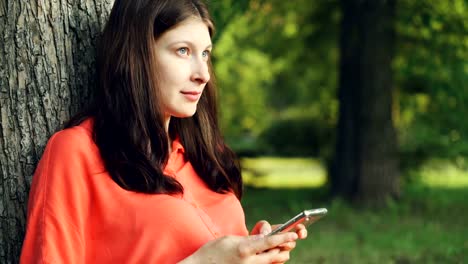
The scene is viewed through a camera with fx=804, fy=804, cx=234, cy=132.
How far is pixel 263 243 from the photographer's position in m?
2.26

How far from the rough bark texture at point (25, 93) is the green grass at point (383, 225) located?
4.67 metres

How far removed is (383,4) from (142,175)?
8.92m

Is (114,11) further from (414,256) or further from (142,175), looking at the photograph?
(414,256)

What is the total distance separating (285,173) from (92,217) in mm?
20337

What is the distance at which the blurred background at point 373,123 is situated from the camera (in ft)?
28.7

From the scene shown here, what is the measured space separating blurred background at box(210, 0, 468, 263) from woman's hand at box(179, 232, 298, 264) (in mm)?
4376

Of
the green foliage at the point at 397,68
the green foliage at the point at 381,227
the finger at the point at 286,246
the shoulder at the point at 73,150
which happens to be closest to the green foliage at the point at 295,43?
the green foliage at the point at 397,68

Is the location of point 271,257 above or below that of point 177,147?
below

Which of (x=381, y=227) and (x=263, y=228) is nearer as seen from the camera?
(x=263, y=228)

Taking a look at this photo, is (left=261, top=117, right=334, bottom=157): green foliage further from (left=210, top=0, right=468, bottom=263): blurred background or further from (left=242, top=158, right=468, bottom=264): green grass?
(left=242, top=158, right=468, bottom=264): green grass

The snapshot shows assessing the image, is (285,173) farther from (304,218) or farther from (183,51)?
(304,218)

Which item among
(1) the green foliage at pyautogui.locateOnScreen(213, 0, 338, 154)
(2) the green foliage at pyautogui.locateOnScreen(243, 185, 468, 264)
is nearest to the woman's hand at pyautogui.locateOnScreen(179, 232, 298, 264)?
(2) the green foliage at pyautogui.locateOnScreen(243, 185, 468, 264)

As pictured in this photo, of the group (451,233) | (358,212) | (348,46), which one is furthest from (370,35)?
(451,233)

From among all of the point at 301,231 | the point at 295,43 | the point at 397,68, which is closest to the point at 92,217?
the point at 301,231
